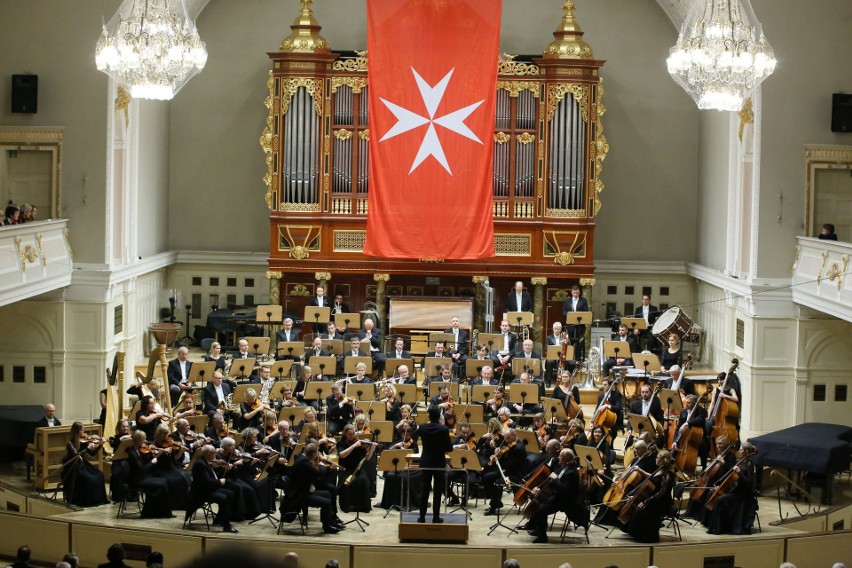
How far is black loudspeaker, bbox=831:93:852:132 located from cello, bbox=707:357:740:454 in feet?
15.8

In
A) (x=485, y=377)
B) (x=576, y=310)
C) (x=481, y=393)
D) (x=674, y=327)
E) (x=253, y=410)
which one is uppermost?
(x=576, y=310)

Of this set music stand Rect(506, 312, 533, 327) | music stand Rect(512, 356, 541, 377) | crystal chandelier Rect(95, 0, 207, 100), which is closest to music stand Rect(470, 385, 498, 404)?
music stand Rect(512, 356, 541, 377)

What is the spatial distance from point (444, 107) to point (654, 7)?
5.92 metres

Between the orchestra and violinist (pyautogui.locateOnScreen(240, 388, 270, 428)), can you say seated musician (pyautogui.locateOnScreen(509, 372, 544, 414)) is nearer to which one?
the orchestra

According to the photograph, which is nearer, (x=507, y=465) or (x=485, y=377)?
(x=507, y=465)

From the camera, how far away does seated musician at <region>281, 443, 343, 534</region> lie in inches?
492

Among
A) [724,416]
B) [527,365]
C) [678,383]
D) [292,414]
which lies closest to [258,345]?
[292,414]

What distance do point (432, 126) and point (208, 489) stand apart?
26.7 ft

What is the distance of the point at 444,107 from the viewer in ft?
61.7

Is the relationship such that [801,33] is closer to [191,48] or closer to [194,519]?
[191,48]

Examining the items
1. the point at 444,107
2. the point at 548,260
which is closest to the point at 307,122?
the point at 444,107

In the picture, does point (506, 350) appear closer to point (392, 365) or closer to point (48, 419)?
point (392, 365)

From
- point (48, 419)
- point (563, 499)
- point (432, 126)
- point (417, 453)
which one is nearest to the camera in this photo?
point (563, 499)

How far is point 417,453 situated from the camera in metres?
14.1
